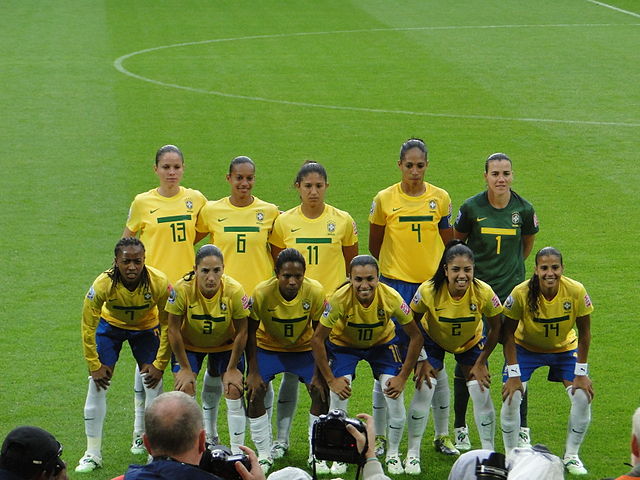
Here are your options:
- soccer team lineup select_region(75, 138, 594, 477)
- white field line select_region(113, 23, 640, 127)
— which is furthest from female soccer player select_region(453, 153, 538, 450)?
white field line select_region(113, 23, 640, 127)

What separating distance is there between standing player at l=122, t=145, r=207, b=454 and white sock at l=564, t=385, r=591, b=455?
3.15 meters

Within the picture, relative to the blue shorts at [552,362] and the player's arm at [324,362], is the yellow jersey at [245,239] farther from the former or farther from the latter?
the blue shorts at [552,362]

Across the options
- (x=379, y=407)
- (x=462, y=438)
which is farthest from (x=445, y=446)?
(x=379, y=407)

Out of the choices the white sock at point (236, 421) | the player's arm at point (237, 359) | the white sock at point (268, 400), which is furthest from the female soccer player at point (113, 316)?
the white sock at point (268, 400)

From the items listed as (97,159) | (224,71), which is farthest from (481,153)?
(224,71)

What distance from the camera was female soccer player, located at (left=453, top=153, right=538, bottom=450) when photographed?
872cm

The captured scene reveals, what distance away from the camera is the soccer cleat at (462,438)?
8526 mm

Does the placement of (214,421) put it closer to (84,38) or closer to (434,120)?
(434,120)

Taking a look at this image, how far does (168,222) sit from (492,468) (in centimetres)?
490

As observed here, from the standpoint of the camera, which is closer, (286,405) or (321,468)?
(321,468)

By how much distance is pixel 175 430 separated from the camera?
15.7 feet

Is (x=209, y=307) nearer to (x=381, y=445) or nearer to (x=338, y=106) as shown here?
(x=381, y=445)

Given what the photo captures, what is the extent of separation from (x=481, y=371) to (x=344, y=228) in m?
1.56

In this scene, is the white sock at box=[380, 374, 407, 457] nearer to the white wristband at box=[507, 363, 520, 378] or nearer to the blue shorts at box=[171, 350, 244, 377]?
the white wristband at box=[507, 363, 520, 378]
